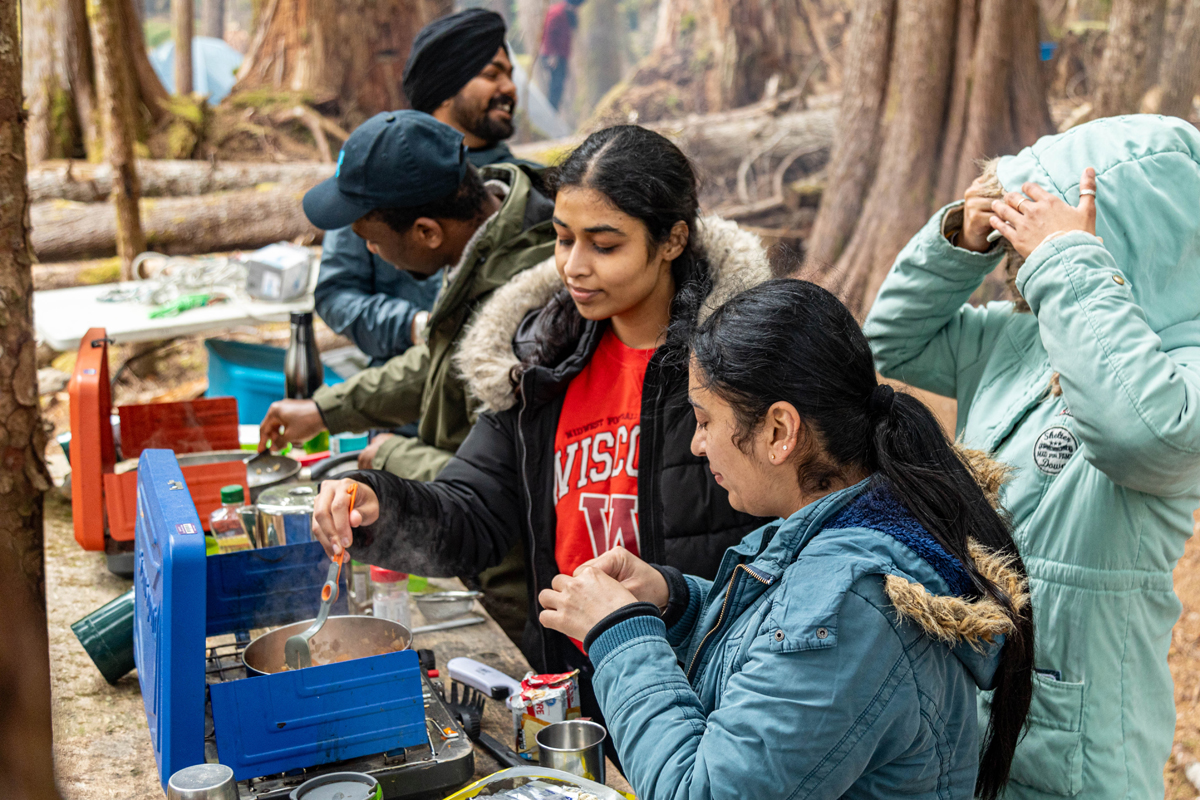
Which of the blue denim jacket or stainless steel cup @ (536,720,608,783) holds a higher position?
the blue denim jacket

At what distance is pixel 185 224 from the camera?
757cm

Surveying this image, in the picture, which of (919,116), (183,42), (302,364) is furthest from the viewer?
(183,42)

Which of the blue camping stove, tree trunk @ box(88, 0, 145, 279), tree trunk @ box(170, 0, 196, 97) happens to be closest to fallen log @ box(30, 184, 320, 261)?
tree trunk @ box(88, 0, 145, 279)

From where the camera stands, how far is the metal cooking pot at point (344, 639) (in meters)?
1.75

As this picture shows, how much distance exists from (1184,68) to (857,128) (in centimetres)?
220

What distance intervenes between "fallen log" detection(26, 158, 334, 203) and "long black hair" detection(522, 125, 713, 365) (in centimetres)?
639

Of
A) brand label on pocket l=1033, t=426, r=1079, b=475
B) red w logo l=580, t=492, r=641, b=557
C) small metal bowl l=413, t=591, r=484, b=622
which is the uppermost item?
brand label on pocket l=1033, t=426, r=1079, b=475

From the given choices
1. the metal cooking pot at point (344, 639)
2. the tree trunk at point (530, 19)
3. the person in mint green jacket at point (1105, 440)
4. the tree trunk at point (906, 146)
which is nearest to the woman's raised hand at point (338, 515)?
the metal cooking pot at point (344, 639)

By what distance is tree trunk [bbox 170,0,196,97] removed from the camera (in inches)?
413

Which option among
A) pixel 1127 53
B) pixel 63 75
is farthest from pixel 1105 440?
pixel 63 75

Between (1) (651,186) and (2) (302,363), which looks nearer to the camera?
(1) (651,186)

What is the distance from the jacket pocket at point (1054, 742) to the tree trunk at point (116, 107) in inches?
240

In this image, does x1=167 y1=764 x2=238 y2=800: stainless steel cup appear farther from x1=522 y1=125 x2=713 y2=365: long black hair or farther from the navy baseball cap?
the navy baseball cap

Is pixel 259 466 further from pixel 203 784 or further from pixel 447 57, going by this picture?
pixel 447 57
